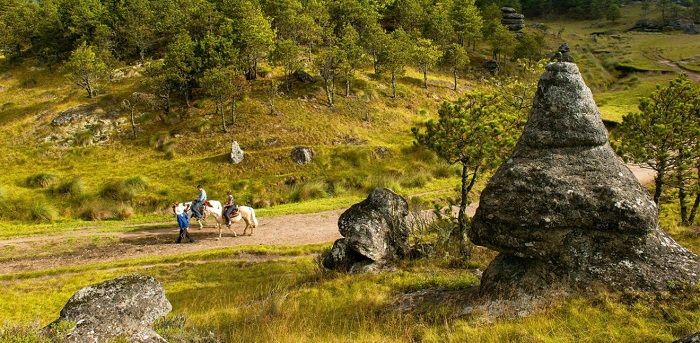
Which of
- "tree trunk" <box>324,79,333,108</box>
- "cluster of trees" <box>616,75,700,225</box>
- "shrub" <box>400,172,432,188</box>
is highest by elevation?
"tree trunk" <box>324,79,333,108</box>

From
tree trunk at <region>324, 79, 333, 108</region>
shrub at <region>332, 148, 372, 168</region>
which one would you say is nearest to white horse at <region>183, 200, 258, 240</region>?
A: shrub at <region>332, 148, 372, 168</region>

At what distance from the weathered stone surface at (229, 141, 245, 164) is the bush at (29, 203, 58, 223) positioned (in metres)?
16.0

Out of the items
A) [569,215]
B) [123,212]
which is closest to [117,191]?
[123,212]

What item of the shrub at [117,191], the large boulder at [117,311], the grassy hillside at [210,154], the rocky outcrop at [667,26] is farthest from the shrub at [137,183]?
the rocky outcrop at [667,26]

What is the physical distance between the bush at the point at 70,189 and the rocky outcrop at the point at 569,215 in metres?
37.0

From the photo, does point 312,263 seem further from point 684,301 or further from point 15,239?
point 15,239

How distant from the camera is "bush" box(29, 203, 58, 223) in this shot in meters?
36.3

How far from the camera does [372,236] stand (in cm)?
1989

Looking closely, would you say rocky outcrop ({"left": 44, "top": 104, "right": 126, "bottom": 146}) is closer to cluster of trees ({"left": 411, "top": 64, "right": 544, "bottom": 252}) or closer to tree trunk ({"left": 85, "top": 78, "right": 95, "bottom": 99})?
tree trunk ({"left": 85, "top": 78, "right": 95, "bottom": 99})

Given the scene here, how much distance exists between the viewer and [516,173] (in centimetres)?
1353

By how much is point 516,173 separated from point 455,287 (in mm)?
4397

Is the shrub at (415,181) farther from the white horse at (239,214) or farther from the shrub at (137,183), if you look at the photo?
the shrub at (137,183)

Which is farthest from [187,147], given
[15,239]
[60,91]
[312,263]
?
[312,263]

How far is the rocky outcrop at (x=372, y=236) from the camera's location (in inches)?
779
